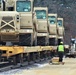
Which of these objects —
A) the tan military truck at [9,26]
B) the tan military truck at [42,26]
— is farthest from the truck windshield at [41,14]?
the tan military truck at [9,26]

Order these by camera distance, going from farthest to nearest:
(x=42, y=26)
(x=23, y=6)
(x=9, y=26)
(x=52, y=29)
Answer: (x=52, y=29) < (x=42, y=26) < (x=23, y=6) < (x=9, y=26)

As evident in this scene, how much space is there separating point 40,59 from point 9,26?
12.7 meters

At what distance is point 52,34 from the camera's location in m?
50.4

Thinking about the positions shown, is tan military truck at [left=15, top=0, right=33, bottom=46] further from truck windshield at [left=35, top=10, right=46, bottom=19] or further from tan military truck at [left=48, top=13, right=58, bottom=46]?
tan military truck at [left=48, top=13, right=58, bottom=46]

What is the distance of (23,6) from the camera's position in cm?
3316

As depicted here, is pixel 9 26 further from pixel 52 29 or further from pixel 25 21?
pixel 52 29

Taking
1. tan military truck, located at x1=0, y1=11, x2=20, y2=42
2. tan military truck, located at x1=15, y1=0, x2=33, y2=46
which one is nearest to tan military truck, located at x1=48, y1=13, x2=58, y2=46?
tan military truck, located at x1=15, y1=0, x2=33, y2=46

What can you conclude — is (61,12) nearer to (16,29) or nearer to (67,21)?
(67,21)

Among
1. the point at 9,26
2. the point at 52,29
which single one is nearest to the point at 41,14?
the point at 52,29

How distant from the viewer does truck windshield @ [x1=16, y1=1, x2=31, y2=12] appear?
1284 inches

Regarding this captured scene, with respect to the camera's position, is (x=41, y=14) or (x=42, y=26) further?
(x=41, y=14)

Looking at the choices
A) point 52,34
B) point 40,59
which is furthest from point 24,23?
point 52,34

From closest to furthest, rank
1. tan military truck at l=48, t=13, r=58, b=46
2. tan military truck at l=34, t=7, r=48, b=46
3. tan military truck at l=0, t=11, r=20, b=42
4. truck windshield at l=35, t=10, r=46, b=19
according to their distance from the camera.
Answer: tan military truck at l=0, t=11, r=20, b=42, tan military truck at l=34, t=7, r=48, b=46, truck windshield at l=35, t=10, r=46, b=19, tan military truck at l=48, t=13, r=58, b=46

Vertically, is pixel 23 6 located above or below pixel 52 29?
above
